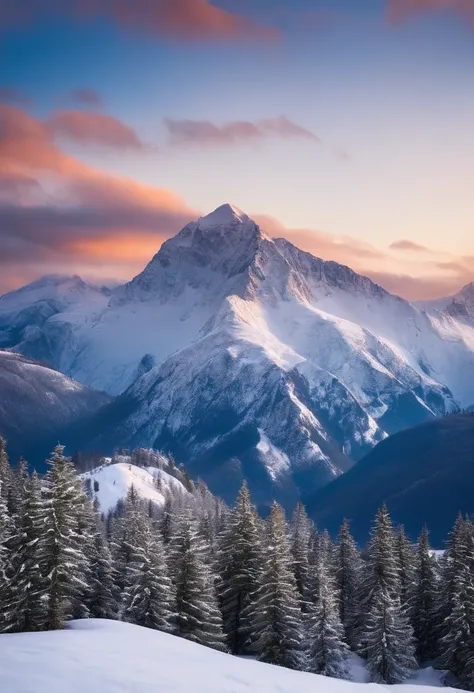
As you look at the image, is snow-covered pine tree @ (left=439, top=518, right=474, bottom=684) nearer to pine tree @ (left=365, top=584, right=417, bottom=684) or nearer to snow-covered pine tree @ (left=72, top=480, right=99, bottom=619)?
pine tree @ (left=365, top=584, right=417, bottom=684)

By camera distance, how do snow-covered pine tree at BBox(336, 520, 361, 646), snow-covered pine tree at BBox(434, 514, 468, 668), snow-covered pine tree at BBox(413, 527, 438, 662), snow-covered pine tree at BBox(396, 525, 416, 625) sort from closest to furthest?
snow-covered pine tree at BBox(434, 514, 468, 668) < snow-covered pine tree at BBox(413, 527, 438, 662) < snow-covered pine tree at BBox(396, 525, 416, 625) < snow-covered pine tree at BBox(336, 520, 361, 646)

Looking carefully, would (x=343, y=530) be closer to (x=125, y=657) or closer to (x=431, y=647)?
(x=431, y=647)

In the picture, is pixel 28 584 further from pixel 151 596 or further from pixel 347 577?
pixel 347 577

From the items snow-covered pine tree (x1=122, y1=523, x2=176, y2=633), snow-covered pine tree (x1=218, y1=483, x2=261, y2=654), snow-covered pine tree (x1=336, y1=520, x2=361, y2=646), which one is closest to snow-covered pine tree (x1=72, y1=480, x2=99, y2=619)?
snow-covered pine tree (x1=122, y1=523, x2=176, y2=633)

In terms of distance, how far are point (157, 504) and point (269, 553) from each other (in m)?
138

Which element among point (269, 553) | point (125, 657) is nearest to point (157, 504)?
point (269, 553)

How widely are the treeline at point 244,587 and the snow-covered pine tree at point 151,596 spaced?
0.10 m

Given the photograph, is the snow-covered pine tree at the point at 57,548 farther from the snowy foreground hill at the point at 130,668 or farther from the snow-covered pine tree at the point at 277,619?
the snow-covered pine tree at the point at 277,619

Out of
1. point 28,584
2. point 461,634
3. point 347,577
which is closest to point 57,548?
point 28,584

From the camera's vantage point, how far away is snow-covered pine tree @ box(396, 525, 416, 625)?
71562 mm

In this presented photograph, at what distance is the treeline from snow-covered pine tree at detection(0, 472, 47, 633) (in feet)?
0.33

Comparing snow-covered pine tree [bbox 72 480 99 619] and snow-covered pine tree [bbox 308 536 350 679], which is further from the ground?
snow-covered pine tree [bbox 72 480 99 619]

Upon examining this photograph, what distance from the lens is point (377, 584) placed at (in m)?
68.5

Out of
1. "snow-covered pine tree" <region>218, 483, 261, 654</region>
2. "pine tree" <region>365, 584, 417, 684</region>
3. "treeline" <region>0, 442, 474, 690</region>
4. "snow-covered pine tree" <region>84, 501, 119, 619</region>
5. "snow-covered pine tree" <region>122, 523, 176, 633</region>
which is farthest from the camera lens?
"snow-covered pine tree" <region>84, 501, 119, 619</region>
